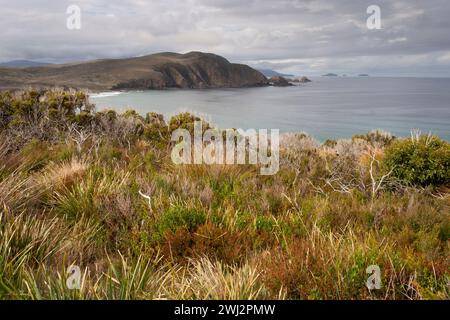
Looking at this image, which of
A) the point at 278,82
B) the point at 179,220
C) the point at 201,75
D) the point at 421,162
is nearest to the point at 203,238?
the point at 179,220

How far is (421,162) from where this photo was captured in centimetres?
938

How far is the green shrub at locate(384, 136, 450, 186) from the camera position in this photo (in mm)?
9273

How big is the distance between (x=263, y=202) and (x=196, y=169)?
206 centimetres

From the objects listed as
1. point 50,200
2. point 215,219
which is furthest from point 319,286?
point 50,200

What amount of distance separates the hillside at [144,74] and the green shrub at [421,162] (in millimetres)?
74255

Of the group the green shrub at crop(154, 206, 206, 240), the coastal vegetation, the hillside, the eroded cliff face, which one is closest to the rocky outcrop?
the eroded cliff face

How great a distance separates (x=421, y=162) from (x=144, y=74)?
10274cm

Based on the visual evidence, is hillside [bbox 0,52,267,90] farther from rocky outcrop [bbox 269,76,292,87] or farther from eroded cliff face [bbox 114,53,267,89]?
rocky outcrop [bbox 269,76,292,87]

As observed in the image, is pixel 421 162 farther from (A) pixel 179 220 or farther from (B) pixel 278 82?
Result: (B) pixel 278 82

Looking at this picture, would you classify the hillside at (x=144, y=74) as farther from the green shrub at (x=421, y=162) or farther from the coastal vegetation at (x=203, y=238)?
the coastal vegetation at (x=203, y=238)

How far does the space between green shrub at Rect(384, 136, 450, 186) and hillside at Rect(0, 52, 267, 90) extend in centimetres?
7426

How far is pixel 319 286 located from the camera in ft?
10.6

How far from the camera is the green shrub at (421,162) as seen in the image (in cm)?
927

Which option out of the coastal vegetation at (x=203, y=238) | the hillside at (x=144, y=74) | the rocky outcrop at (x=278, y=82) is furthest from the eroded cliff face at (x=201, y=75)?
the coastal vegetation at (x=203, y=238)
